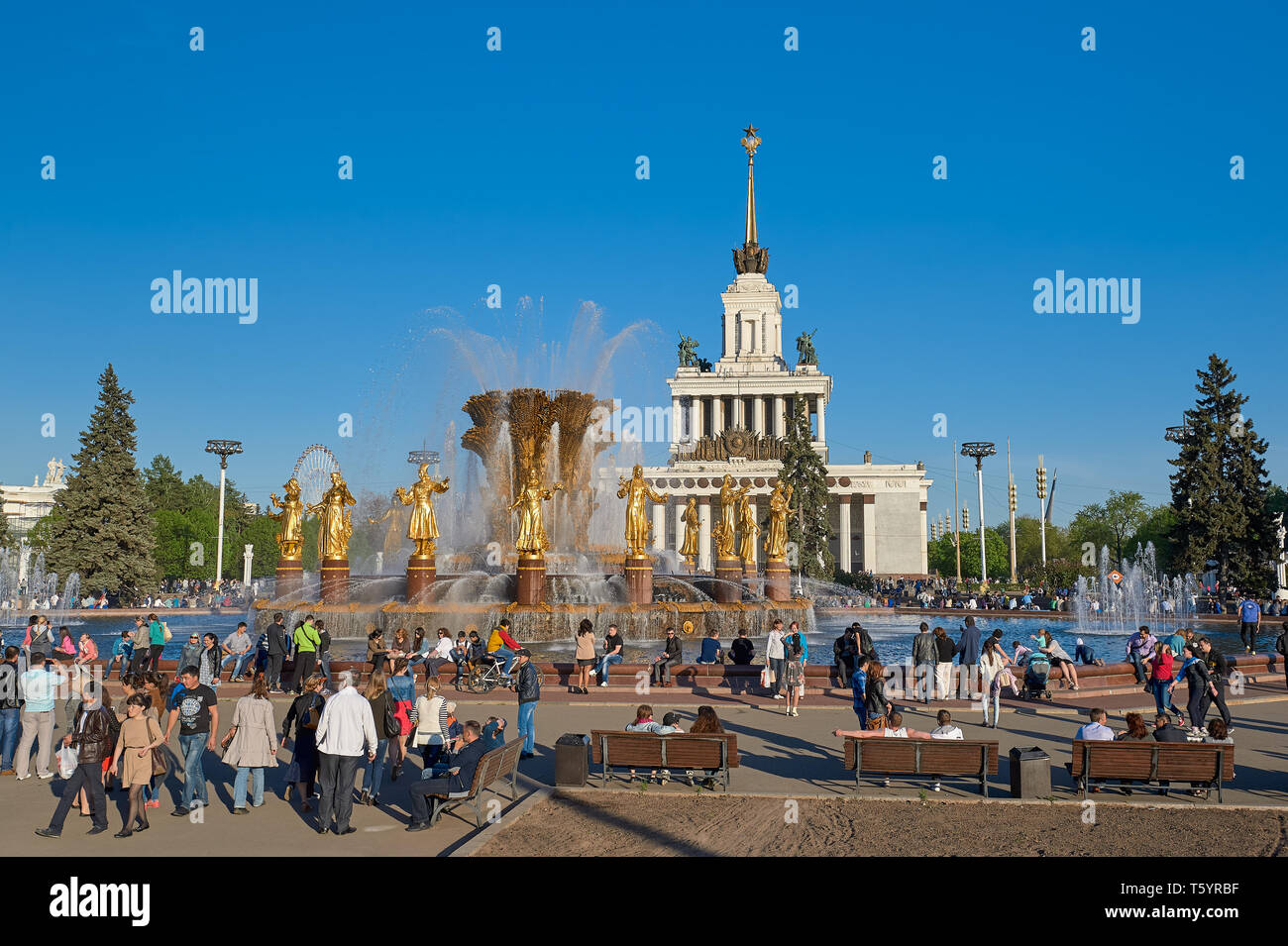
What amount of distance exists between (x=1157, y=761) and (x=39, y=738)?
1078 centimetres

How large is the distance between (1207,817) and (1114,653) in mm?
19706

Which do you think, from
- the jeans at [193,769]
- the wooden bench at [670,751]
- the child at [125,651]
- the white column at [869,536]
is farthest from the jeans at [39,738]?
the white column at [869,536]

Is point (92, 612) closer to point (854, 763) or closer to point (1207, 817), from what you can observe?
point (854, 763)

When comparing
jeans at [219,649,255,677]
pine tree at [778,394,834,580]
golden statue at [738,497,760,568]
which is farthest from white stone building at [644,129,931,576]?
jeans at [219,649,255,677]

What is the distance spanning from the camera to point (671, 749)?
986 cm

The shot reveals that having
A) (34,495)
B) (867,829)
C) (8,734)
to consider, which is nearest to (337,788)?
(867,829)

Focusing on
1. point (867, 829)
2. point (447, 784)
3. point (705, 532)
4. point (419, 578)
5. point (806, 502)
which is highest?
point (806, 502)

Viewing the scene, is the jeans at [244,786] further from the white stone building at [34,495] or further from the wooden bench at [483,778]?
the white stone building at [34,495]

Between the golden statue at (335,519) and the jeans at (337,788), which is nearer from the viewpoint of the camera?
the jeans at (337,788)

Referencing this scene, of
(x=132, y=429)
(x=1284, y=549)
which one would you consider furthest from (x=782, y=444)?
(x=132, y=429)

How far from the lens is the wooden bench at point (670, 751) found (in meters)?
9.80

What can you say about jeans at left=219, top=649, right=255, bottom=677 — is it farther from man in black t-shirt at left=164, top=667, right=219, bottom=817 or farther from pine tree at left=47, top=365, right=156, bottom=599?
pine tree at left=47, top=365, right=156, bottom=599

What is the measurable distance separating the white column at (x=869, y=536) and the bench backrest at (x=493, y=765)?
80918 mm

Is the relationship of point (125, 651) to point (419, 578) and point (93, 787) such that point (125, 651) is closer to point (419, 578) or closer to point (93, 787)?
point (419, 578)
